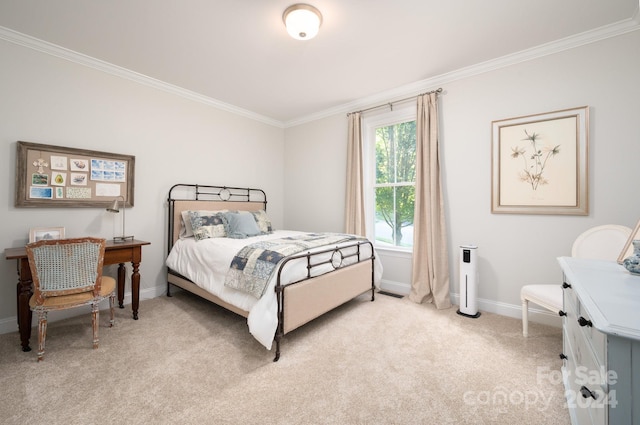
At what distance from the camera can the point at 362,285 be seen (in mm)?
3107

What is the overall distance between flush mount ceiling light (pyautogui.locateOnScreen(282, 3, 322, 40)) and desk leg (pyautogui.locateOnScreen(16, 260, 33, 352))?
115 inches

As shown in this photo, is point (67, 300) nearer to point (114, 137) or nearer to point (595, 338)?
point (114, 137)

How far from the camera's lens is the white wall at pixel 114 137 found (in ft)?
8.17

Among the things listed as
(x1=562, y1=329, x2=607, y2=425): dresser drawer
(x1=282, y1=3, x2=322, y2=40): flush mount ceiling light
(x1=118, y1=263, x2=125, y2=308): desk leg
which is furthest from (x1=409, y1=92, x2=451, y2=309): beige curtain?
(x1=118, y1=263, x2=125, y2=308): desk leg

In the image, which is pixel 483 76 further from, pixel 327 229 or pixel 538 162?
pixel 327 229

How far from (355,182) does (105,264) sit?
312cm

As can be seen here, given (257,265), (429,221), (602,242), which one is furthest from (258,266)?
(602,242)

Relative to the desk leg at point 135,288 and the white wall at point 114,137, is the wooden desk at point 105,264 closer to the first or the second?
the desk leg at point 135,288

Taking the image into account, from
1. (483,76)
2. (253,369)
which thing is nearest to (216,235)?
(253,369)

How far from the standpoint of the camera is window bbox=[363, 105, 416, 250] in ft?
12.1

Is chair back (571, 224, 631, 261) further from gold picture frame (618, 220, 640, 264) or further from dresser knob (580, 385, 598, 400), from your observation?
dresser knob (580, 385, 598, 400)

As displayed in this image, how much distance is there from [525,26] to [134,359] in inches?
171

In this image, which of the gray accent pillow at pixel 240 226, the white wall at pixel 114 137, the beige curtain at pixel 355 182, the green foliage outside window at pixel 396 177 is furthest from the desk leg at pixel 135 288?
the green foliage outside window at pixel 396 177

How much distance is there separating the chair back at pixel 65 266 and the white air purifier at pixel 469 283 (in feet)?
11.5
